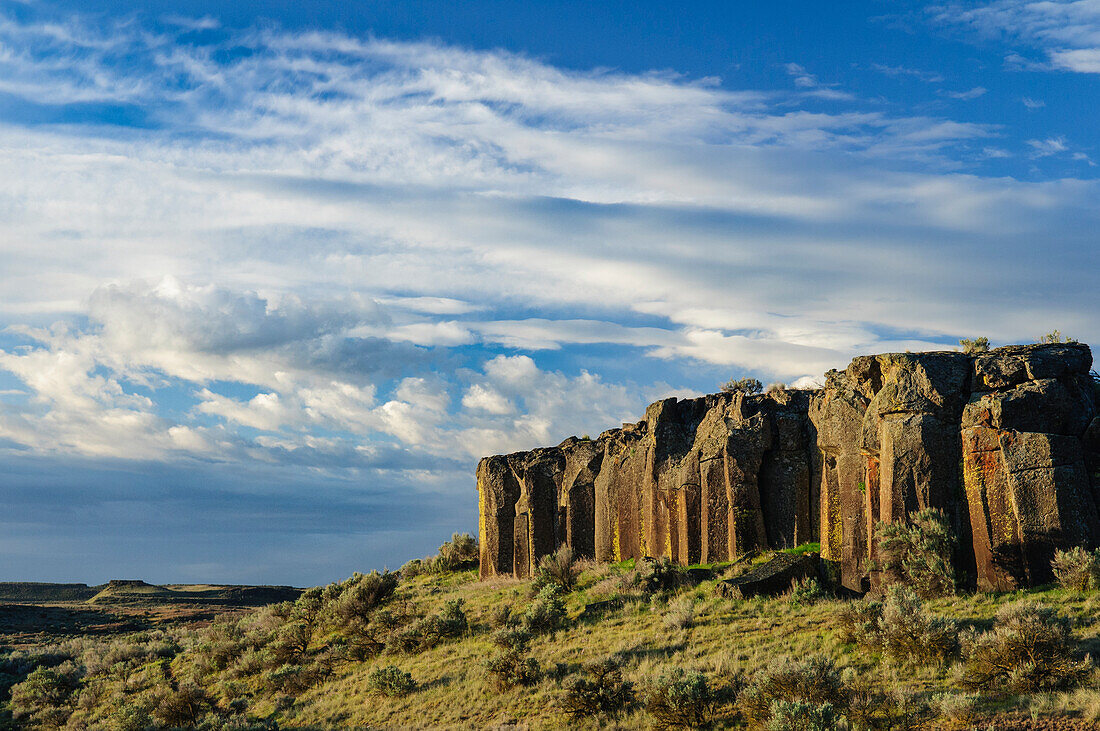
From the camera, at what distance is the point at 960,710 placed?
660 inches

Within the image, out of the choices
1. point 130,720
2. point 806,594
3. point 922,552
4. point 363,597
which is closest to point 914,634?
point 922,552

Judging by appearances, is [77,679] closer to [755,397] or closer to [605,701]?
[605,701]

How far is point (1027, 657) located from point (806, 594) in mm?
8041

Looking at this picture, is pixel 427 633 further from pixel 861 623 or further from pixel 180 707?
pixel 861 623

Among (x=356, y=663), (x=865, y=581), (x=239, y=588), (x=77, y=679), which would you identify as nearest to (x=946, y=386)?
(x=865, y=581)

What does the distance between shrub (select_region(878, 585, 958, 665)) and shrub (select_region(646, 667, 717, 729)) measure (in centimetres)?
460

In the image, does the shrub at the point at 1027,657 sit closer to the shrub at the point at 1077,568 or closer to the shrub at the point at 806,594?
the shrub at the point at 1077,568

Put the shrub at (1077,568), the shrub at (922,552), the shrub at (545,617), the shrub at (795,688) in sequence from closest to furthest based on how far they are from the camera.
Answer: the shrub at (795,688), the shrub at (1077,568), the shrub at (922,552), the shrub at (545,617)

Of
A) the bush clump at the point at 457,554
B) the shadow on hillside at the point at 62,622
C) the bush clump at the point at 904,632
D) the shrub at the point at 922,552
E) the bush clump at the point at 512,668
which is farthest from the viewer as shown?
the shadow on hillside at the point at 62,622

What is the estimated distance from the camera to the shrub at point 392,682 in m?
26.7

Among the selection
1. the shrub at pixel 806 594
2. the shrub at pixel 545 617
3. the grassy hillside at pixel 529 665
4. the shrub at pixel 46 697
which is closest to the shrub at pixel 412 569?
the grassy hillside at pixel 529 665

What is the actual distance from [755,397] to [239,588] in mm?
79731

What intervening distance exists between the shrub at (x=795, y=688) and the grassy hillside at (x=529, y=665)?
9 centimetres

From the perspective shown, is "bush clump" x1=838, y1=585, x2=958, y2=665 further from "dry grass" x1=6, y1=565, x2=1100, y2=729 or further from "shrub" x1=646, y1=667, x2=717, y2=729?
"shrub" x1=646, y1=667, x2=717, y2=729
